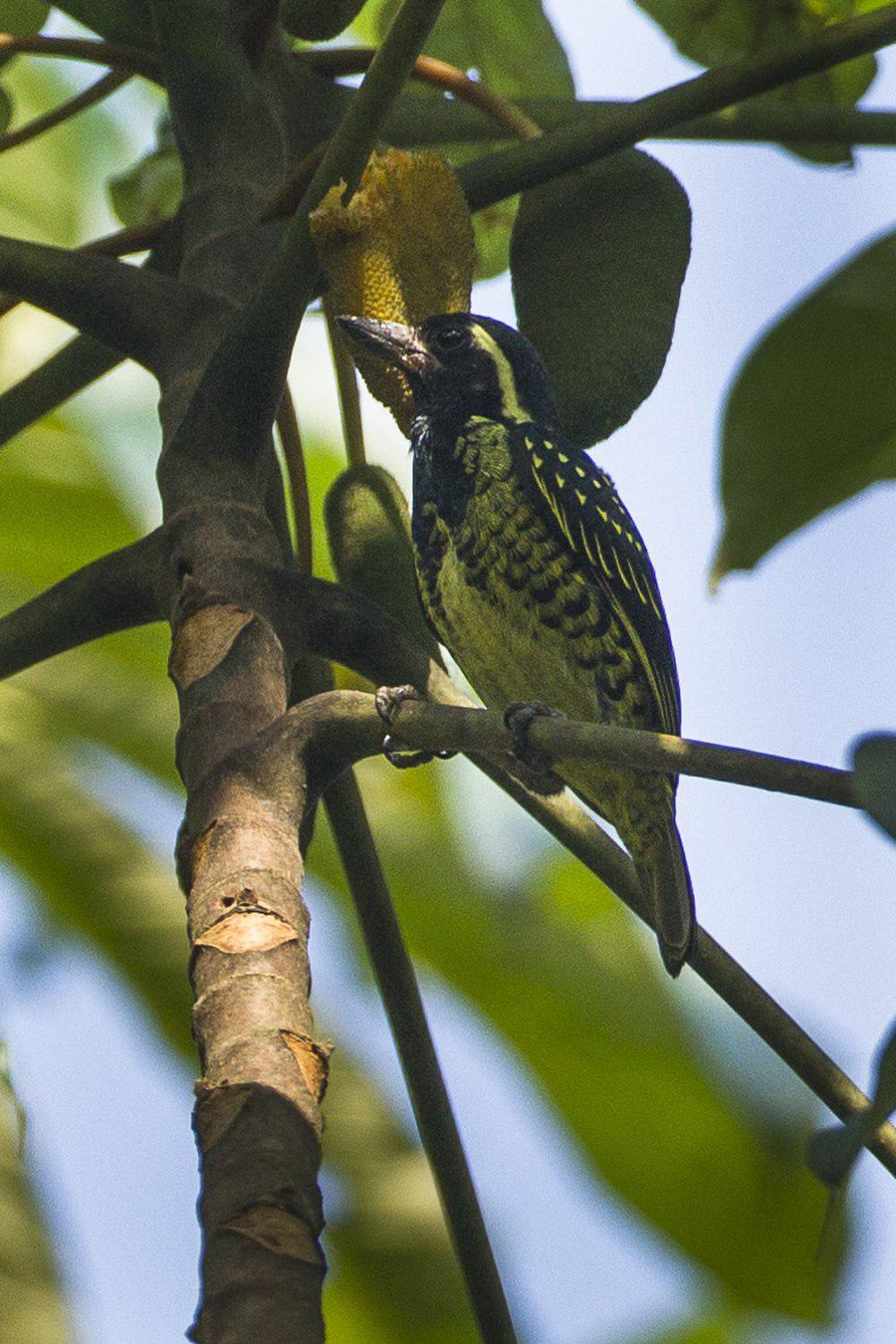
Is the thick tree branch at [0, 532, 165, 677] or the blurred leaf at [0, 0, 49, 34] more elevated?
the blurred leaf at [0, 0, 49, 34]

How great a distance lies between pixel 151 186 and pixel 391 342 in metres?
0.96

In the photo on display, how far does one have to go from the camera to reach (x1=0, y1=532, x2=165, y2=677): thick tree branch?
1763 mm

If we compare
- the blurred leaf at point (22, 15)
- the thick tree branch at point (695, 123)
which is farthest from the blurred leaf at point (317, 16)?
the blurred leaf at point (22, 15)

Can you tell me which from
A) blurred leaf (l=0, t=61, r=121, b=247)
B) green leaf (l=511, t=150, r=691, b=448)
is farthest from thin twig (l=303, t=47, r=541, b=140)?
blurred leaf (l=0, t=61, r=121, b=247)

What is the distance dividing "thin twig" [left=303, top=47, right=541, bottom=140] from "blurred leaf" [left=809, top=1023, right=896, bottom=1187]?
1556 mm

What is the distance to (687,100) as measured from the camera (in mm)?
1789

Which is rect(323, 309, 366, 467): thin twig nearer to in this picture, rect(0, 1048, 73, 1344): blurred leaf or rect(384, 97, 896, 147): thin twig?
rect(384, 97, 896, 147): thin twig

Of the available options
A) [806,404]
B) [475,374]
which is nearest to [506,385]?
[475,374]

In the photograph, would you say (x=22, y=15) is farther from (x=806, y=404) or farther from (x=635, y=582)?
(x=806, y=404)

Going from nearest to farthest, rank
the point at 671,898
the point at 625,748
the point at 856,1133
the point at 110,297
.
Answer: the point at 856,1133, the point at 625,748, the point at 110,297, the point at 671,898

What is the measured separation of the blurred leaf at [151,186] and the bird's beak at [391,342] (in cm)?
72

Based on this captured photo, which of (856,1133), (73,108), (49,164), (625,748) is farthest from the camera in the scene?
(49,164)

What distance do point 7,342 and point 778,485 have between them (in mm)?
3115

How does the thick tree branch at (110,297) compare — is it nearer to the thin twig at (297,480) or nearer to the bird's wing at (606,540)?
the thin twig at (297,480)
